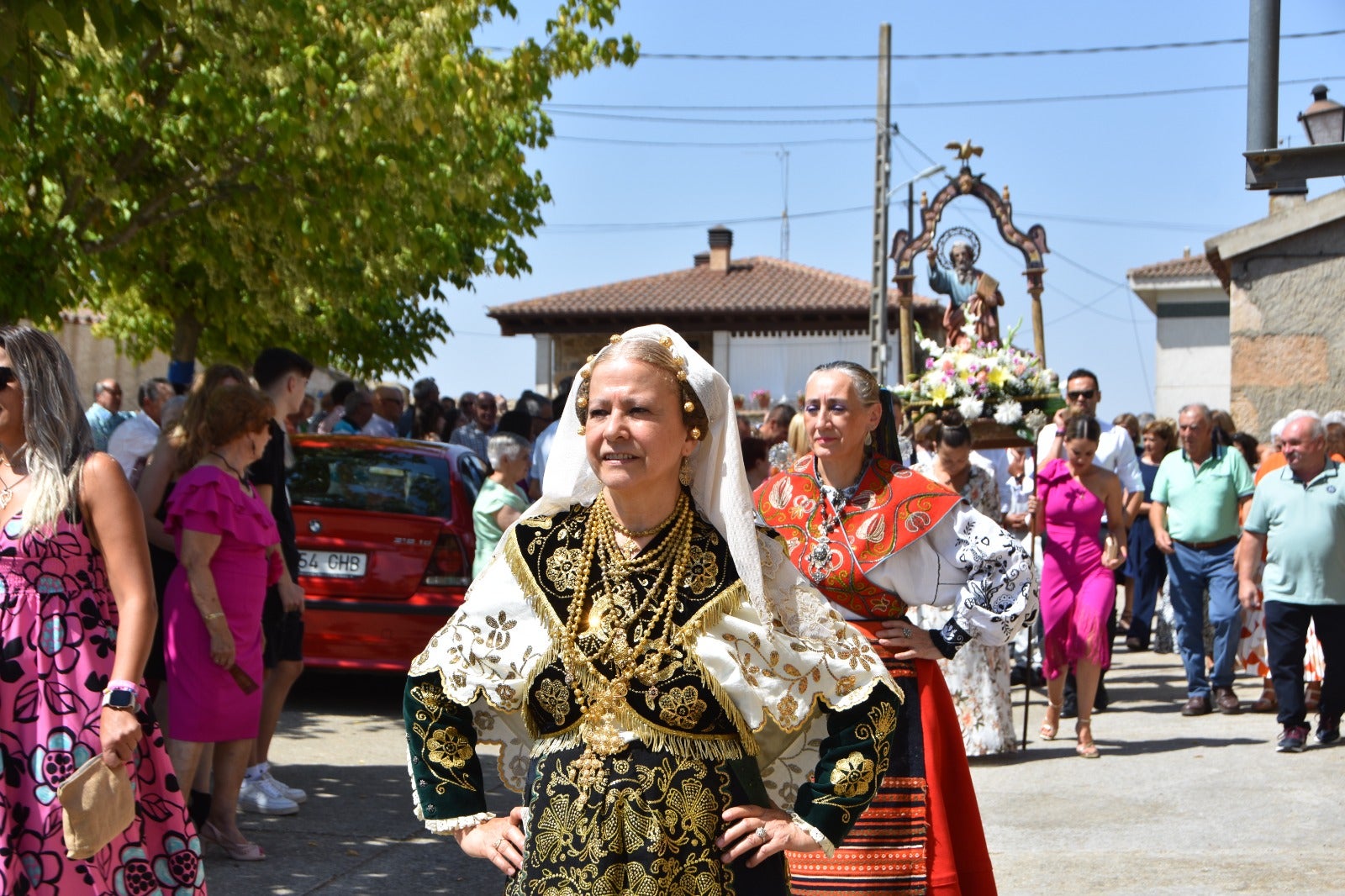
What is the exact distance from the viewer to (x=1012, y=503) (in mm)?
12227

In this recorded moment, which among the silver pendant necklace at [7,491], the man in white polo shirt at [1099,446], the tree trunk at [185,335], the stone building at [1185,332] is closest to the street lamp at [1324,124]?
the man in white polo shirt at [1099,446]

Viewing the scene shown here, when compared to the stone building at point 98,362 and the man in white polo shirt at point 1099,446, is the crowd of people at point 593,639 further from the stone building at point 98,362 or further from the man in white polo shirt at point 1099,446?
the stone building at point 98,362

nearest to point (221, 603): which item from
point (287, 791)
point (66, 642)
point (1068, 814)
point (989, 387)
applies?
point (287, 791)

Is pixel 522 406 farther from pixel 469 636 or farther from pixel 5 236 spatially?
pixel 469 636

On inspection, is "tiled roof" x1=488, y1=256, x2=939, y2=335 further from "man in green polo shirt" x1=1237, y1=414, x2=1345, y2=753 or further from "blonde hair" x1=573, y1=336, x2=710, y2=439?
"blonde hair" x1=573, y1=336, x2=710, y2=439

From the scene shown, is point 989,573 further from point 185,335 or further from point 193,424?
point 185,335

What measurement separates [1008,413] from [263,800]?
4.82 m

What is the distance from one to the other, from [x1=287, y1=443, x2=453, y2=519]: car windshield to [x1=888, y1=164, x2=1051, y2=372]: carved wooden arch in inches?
322

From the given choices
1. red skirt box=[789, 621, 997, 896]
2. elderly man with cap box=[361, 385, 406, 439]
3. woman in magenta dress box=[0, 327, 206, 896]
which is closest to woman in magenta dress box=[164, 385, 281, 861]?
woman in magenta dress box=[0, 327, 206, 896]

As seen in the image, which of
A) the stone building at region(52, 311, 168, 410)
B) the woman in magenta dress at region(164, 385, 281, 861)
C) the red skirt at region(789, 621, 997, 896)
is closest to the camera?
the red skirt at region(789, 621, 997, 896)

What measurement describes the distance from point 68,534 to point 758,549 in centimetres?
212

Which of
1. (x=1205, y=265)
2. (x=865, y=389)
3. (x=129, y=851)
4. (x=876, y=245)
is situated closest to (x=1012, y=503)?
(x=865, y=389)

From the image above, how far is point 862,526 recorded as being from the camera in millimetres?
5125

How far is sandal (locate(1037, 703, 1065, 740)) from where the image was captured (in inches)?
399
